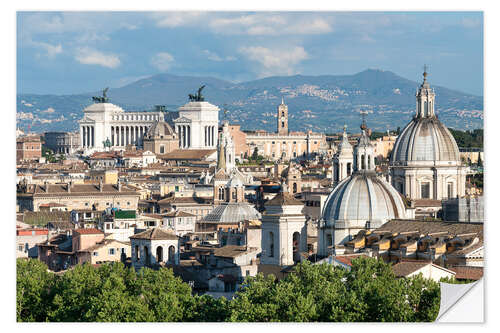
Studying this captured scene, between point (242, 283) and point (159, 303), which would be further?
point (242, 283)

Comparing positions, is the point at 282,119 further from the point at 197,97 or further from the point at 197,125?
the point at 197,125

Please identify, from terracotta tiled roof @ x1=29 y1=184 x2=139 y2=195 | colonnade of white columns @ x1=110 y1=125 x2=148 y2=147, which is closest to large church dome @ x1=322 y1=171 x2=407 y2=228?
terracotta tiled roof @ x1=29 y1=184 x2=139 y2=195

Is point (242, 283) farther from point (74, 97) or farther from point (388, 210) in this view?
point (74, 97)

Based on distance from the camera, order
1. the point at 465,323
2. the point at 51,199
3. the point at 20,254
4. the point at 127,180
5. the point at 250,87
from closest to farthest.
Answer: the point at 465,323 < the point at 20,254 < the point at 51,199 < the point at 127,180 < the point at 250,87

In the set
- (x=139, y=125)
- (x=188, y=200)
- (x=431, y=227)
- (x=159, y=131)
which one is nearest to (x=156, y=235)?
(x=431, y=227)

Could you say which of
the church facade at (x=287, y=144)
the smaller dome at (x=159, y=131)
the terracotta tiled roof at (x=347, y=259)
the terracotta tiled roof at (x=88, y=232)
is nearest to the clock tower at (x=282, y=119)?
the church facade at (x=287, y=144)

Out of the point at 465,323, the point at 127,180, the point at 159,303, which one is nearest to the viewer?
the point at 465,323

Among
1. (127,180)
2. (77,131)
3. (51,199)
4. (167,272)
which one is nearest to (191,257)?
(167,272)
